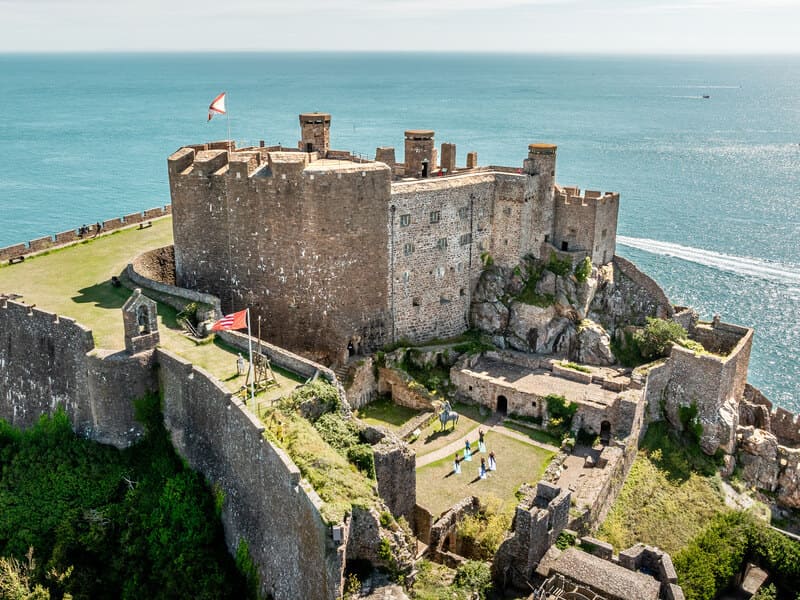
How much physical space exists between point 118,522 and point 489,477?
664 inches

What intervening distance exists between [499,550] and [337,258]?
1878 centimetres

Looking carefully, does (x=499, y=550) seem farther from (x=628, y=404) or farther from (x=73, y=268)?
(x=73, y=268)

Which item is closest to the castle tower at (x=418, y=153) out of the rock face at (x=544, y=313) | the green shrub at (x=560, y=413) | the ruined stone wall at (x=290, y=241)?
the ruined stone wall at (x=290, y=241)

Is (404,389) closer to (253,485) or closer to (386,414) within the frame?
(386,414)

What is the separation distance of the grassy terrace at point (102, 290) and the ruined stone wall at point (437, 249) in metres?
12.7

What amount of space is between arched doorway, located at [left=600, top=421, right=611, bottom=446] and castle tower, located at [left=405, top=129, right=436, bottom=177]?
765 inches

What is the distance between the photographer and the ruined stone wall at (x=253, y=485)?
2339 centimetres

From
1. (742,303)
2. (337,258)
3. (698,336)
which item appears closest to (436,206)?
(337,258)

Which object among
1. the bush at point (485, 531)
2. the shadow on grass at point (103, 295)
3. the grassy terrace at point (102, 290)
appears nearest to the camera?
the bush at point (485, 531)

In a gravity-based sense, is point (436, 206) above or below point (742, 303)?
above

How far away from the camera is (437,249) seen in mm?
45469

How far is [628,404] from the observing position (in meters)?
40.5

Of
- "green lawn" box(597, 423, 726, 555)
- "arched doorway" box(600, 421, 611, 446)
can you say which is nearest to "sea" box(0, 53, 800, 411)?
"green lawn" box(597, 423, 726, 555)

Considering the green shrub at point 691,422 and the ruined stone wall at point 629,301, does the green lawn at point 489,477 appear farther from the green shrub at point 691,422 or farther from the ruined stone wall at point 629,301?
the ruined stone wall at point 629,301
